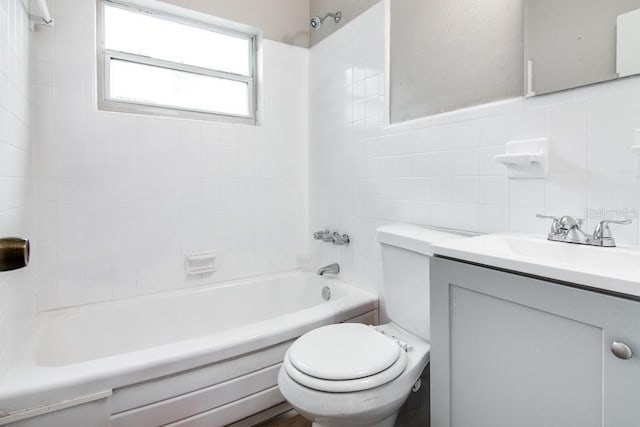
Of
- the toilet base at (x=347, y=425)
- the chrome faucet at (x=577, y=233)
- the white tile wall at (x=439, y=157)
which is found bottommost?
the toilet base at (x=347, y=425)

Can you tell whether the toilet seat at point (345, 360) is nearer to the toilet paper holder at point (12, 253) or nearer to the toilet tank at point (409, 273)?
the toilet tank at point (409, 273)

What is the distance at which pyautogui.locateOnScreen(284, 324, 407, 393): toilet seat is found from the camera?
3.39 feet

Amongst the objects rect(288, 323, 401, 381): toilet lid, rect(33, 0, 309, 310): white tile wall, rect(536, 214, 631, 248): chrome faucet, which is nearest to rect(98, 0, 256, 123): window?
rect(33, 0, 309, 310): white tile wall

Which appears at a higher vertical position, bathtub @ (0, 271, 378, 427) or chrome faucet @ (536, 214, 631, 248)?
chrome faucet @ (536, 214, 631, 248)

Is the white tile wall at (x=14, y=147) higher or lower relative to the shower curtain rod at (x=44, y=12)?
lower

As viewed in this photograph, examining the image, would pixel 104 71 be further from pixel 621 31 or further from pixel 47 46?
→ pixel 621 31

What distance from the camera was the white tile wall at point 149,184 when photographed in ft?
5.42

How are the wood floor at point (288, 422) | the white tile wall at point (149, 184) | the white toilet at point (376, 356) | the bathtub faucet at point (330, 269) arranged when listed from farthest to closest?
Answer: the bathtub faucet at point (330, 269) → the white tile wall at point (149, 184) → the wood floor at point (288, 422) → the white toilet at point (376, 356)

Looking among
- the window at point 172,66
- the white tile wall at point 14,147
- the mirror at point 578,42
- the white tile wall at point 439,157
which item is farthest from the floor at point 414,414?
the window at point 172,66

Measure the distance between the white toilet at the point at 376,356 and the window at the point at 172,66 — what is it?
147 centimetres

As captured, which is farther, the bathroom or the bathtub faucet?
the bathtub faucet

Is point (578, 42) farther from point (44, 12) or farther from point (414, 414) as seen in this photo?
point (44, 12)

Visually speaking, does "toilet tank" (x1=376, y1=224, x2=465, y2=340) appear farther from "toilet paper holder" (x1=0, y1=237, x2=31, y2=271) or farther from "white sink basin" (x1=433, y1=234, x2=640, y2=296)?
"toilet paper holder" (x1=0, y1=237, x2=31, y2=271)

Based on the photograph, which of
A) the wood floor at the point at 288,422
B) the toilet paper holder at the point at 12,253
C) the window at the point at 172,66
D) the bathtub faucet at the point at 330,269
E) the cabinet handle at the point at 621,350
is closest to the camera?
the cabinet handle at the point at 621,350
